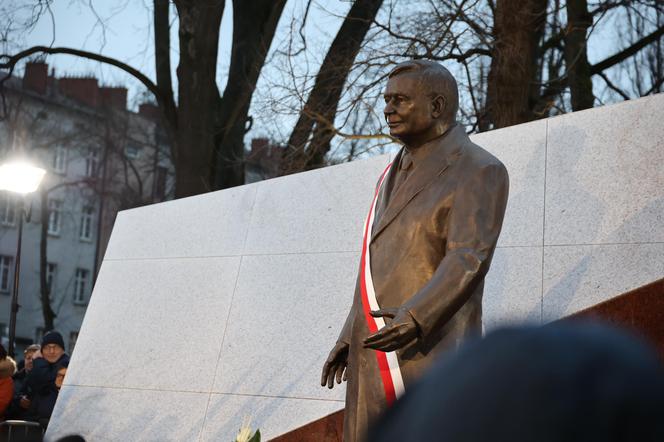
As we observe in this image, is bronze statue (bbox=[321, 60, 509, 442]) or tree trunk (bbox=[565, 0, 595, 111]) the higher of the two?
tree trunk (bbox=[565, 0, 595, 111])

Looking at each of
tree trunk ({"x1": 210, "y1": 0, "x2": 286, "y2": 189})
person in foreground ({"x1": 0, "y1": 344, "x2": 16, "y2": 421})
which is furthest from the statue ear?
tree trunk ({"x1": 210, "y1": 0, "x2": 286, "y2": 189})

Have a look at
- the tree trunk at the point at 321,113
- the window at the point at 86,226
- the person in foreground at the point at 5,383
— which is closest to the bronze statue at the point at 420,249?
the person in foreground at the point at 5,383

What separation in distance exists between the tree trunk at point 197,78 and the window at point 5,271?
1257 inches

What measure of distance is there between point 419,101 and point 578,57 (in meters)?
9.31

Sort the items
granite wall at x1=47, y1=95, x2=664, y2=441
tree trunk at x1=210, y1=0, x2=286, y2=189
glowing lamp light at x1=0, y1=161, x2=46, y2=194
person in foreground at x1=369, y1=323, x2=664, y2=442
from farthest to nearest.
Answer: tree trunk at x1=210, y1=0, x2=286, y2=189 < glowing lamp light at x1=0, y1=161, x2=46, y2=194 < granite wall at x1=47, y1=95, x2=664, y2=441 < person in foreground at x1=369, y1=323, x2=664, y2=442

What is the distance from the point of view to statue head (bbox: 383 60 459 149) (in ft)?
12.9

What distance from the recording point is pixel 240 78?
16.5 meters

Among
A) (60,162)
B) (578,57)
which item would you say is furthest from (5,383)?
(60,162)

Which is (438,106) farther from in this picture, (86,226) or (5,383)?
(86,226)

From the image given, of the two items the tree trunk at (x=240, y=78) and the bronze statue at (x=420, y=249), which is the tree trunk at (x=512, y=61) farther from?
the bronze statue at (x=420, y=249)

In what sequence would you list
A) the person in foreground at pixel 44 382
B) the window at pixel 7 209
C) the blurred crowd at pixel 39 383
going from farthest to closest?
the window at pixel 7 209 → the person in foreground at pixel 44 382 → the blurred crowd at pixel 39 383

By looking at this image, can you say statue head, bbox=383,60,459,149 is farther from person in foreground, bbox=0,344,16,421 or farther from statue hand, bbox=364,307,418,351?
person in foreground, bbox=0,344,16,421

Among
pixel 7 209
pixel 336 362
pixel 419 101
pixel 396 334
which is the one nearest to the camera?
pixel 396 334

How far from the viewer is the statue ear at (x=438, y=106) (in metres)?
3.95
